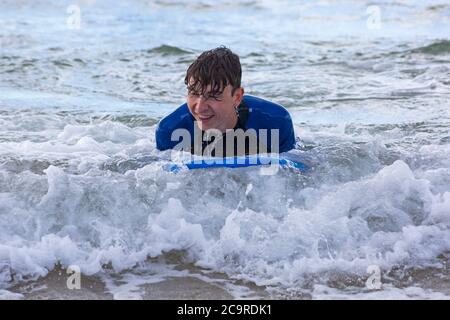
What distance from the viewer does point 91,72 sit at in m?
9.94

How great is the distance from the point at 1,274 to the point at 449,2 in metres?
11.7

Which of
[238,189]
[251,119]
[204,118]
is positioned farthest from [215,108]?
[238,189]

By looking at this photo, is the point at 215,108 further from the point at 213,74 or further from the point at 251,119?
the point at 251,119

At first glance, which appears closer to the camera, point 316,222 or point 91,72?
point 316,222

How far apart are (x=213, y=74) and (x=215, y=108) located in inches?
8.7

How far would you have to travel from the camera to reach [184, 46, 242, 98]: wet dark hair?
494 centimetres

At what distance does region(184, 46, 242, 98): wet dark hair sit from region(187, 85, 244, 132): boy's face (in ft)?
0.09

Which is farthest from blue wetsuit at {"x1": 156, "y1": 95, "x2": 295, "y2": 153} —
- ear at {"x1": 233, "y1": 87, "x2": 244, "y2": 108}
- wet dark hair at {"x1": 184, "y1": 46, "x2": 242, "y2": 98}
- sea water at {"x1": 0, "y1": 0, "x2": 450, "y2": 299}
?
wet dark hair at {"x1": 184, "y1": 46, "x2": 242, "y2": 98}

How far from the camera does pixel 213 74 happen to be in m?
4.94

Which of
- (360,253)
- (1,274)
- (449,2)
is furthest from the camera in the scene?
(449,2)

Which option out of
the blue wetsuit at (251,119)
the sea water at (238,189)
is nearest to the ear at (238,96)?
the blue wetsuit at (251,119)
